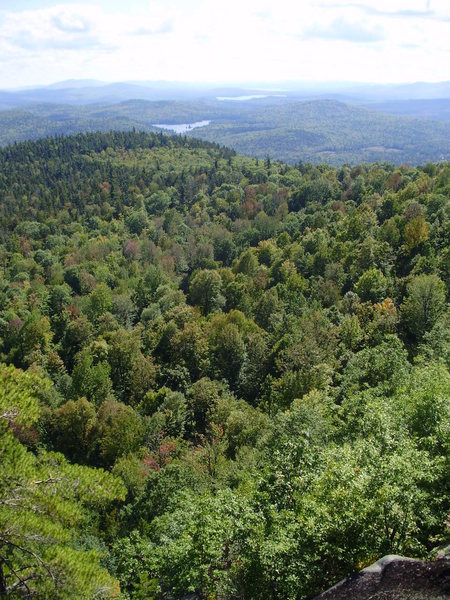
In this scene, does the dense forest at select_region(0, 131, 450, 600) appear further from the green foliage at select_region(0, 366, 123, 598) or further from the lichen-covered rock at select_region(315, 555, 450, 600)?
the lichen-covered rock at select_region(315, 555, 450, 600)

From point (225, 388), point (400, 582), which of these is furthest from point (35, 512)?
point (225, 388)

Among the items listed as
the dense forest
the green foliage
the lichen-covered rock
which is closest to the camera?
the lichen-covered rock

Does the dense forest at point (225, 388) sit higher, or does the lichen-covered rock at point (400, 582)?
the lichen-covered rock at point (400, 582)

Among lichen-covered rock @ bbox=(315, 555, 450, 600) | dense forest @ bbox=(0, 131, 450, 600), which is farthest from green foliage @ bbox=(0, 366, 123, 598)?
Result: lichen-covered rock @ bbox=(315, 555, 450, 600)

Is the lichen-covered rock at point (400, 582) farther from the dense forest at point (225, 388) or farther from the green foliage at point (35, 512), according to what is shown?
the green foliage at point (35, 512)

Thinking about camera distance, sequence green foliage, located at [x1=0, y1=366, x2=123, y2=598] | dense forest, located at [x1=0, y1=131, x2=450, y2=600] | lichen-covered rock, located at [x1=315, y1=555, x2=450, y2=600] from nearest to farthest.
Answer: lichen-covered rock, located at [x1=315, y1=555, x2=450, y2=600]
green foliage, located at [x1=0, y1=366, x2=123, y2=598]
dense forest, located at [x1=0, y1=131, x2=450, y2=600]

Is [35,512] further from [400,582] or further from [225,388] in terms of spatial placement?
[225,388]

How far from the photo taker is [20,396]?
37.2ft

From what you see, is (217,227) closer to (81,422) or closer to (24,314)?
(24,314)

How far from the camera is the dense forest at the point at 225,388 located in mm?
13570

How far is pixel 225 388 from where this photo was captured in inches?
2387

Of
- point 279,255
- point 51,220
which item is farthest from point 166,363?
point 51,220

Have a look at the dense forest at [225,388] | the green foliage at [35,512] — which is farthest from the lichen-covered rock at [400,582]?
the green foliage at [35,512]

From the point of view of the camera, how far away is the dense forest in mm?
13570
